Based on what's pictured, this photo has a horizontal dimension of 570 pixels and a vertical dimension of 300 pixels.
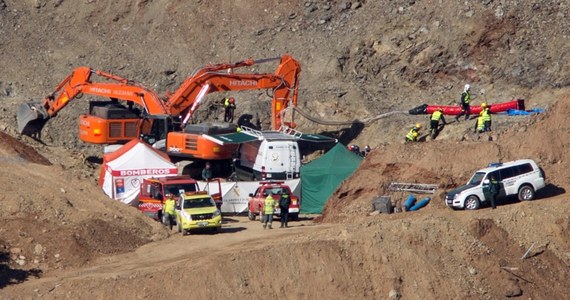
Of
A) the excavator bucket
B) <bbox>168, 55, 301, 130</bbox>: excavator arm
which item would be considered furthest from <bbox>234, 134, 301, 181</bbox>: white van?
the excavator bucket

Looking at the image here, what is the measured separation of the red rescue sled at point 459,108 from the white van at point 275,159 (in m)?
7.49

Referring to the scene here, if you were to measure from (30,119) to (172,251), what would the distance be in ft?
57.9

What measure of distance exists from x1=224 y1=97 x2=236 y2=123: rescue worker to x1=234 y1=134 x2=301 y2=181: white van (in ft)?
22.8

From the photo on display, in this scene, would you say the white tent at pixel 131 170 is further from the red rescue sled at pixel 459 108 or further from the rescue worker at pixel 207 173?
the red rescue sled at pixel 459 108

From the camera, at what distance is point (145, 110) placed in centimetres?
4631

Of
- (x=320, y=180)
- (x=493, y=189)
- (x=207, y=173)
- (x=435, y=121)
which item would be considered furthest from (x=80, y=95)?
(x=493, y=189)

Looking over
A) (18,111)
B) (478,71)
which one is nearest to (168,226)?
(18,111)

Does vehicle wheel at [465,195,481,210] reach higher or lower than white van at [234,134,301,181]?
lower

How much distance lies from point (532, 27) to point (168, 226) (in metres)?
22.0

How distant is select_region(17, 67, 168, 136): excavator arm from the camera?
4600cm

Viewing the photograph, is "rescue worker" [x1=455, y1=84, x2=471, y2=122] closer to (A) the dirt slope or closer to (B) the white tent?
(A) the dirt slope

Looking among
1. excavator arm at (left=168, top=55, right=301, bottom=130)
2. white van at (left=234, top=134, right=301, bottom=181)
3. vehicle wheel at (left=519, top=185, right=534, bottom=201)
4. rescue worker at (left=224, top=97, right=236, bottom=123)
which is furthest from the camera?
rescue worker at (left=224, top=97, right=236, bottom=123)

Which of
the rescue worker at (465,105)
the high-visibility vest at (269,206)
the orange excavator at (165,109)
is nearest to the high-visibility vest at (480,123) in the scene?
the rescue worker at (465,105)

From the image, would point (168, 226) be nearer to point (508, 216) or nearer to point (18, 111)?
point (508, 216)
